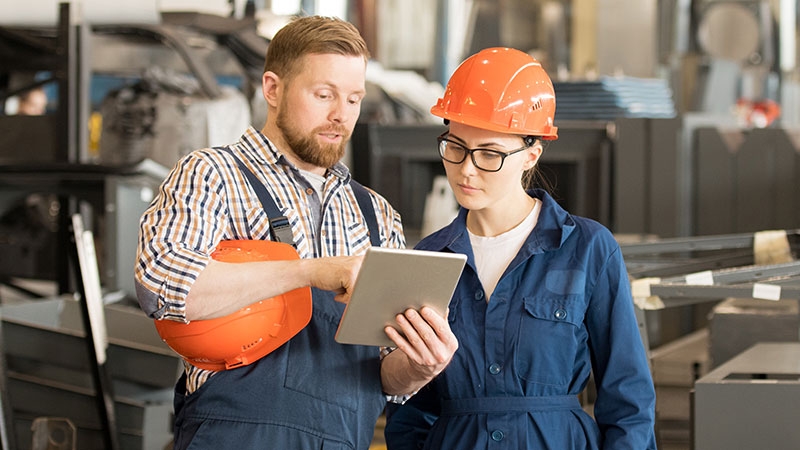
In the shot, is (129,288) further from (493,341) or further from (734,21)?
(734,21)

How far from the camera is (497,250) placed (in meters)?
2.29

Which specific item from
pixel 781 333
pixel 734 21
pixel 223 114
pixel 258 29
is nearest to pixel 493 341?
pixel 781 333

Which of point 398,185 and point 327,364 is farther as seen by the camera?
point 398,185

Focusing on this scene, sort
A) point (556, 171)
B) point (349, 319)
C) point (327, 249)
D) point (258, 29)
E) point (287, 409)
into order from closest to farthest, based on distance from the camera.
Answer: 1. point (349, 319)
2. point (287, 409)
3. point (327, 249)
4. point (556, 171)
5. point (258, 29)

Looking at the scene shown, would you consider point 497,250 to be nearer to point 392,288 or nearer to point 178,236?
point 392,288

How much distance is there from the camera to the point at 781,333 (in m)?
3.84

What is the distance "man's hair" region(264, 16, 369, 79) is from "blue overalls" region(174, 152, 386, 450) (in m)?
0.26

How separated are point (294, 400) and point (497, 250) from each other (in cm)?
56

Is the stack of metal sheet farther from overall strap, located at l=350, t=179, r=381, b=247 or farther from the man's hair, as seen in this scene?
the man's hair

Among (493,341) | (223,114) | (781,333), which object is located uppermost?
(223,114)

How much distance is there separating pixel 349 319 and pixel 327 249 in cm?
33

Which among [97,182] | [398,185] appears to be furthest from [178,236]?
[398,185]

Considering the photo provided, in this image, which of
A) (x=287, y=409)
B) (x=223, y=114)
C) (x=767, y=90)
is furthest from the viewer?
(x=767, y=90)

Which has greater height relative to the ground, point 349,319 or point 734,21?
point 734,21
